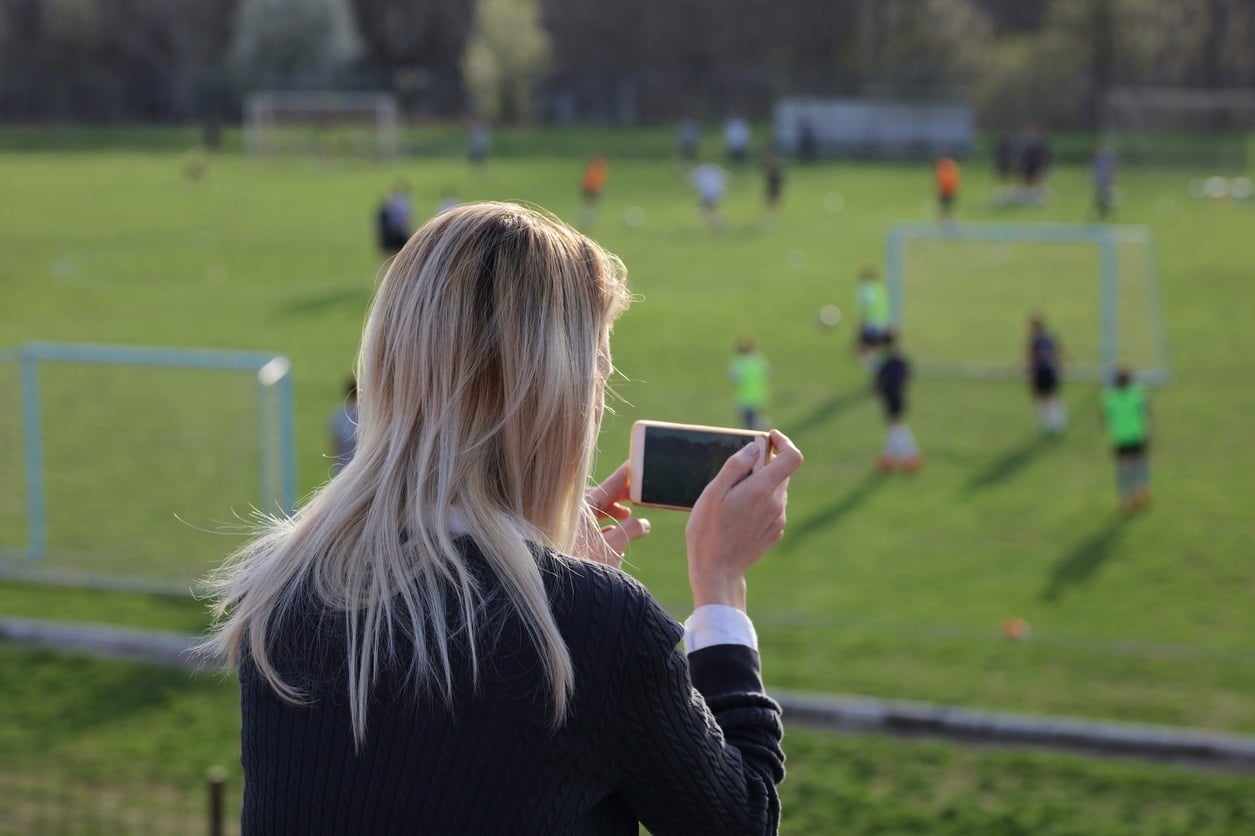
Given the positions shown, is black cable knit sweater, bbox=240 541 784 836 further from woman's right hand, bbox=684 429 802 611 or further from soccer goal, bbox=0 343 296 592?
soccer goal, bbox=0 343 296 592

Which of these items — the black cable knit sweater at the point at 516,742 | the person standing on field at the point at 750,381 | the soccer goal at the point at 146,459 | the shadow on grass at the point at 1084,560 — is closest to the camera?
the black cable knit sweater at the point at 516,742

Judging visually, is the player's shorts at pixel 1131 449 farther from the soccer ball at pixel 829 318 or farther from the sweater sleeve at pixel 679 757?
the sweater sleeve at pixel 679 757

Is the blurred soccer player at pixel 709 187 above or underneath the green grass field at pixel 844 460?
above

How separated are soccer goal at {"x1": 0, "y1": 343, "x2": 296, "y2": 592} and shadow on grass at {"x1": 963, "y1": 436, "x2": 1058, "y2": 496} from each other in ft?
23.4

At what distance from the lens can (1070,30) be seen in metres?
53.2

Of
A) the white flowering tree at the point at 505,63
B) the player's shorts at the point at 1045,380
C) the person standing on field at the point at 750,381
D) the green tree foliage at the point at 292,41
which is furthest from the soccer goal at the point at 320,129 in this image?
the player's shorts at the point at 1045,380

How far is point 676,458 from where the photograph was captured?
7.22 feet

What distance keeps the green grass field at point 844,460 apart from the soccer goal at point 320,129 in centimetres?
1225

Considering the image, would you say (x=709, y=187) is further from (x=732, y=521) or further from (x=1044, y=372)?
(x=732, y=521)

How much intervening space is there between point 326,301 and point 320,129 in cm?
2395

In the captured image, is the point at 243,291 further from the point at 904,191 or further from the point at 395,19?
the point at 395,19

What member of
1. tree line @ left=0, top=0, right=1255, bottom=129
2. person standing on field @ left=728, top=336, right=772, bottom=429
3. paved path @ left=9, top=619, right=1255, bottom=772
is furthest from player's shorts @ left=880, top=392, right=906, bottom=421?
tree line @ left=0, top=0, right=1255, bottom=129

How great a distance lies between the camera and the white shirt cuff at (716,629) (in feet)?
6.67

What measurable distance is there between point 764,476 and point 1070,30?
2176 inches
